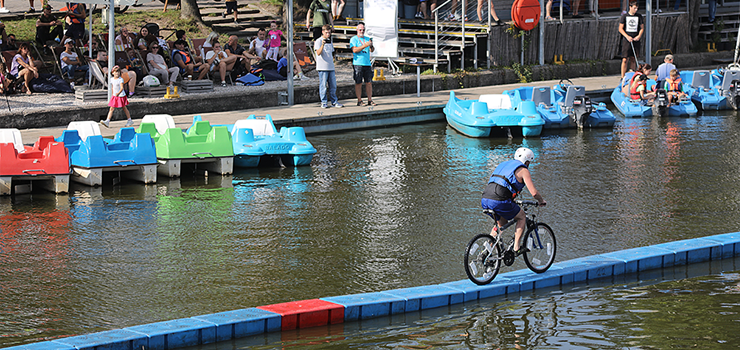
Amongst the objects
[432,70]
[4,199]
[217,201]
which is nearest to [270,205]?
[217,201]

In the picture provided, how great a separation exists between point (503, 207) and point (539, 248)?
603 millimetres

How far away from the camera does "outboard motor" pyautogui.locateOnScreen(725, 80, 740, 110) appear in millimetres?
19688

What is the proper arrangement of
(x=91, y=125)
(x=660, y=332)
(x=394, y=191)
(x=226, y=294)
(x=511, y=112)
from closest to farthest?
(x=660, y=332), (x=226, y=294), (x=394, y=191), (x=91, y=125), (x=511, y=112)

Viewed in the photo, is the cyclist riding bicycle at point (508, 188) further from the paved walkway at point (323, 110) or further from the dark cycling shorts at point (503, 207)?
the paved walkway at point (323, 110)

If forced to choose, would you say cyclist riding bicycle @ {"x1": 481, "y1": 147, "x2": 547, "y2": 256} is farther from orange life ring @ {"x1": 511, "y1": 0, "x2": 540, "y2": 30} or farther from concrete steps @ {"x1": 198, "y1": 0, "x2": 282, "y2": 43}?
concrete steps @ {"x1": 198, "y1": 0, "x2": 282, "y2": 43}

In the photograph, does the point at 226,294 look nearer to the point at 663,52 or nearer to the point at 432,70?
the point at 432,70

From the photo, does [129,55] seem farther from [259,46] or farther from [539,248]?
[539,248]

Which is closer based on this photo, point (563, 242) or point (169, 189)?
point (563, 242)

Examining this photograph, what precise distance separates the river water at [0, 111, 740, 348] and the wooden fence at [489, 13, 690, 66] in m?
8.64

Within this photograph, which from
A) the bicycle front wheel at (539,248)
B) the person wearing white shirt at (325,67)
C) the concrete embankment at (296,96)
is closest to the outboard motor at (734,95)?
the concrete embankment at (296,96)

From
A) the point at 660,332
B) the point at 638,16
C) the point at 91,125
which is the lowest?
the point at 660,332

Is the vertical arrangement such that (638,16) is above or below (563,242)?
above

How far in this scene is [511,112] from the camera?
16203mm

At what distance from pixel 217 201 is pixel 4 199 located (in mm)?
2779
